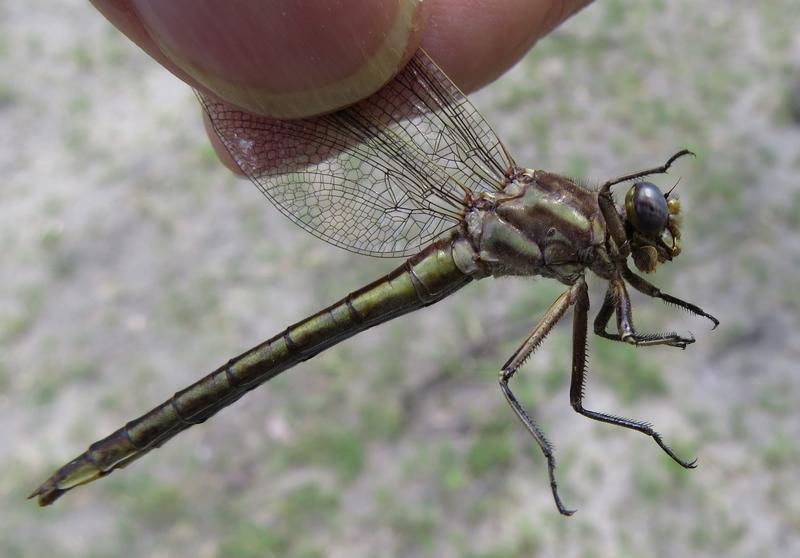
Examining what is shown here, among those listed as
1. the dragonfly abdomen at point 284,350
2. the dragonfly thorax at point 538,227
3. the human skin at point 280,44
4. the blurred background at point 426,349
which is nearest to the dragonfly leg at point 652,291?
the dragonfly thorax at point 538,227

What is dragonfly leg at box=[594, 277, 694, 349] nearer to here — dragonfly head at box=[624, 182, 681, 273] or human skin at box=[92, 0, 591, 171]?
dragonfly head at box=[624, 182, 681, 273]

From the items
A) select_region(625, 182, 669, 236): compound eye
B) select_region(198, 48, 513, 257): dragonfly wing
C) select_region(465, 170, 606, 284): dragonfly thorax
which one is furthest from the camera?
select_region(198, 48, 513, 257): dragonfly wing

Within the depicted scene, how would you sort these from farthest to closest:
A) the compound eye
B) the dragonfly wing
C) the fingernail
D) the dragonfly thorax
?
the dragonfly wing → the dragonfly thorax → the compound eye → the fingernail

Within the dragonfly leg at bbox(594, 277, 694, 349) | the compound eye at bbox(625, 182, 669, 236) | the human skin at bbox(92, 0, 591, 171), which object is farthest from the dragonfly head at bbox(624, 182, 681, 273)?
the human skin at bbox(92, 0, 591, 171)

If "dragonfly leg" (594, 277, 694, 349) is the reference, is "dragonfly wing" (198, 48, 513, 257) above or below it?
above

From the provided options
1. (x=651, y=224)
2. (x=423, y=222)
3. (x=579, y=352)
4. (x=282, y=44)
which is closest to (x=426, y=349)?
(x=423, y=222)

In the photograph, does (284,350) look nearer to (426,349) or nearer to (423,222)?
(423,222)
